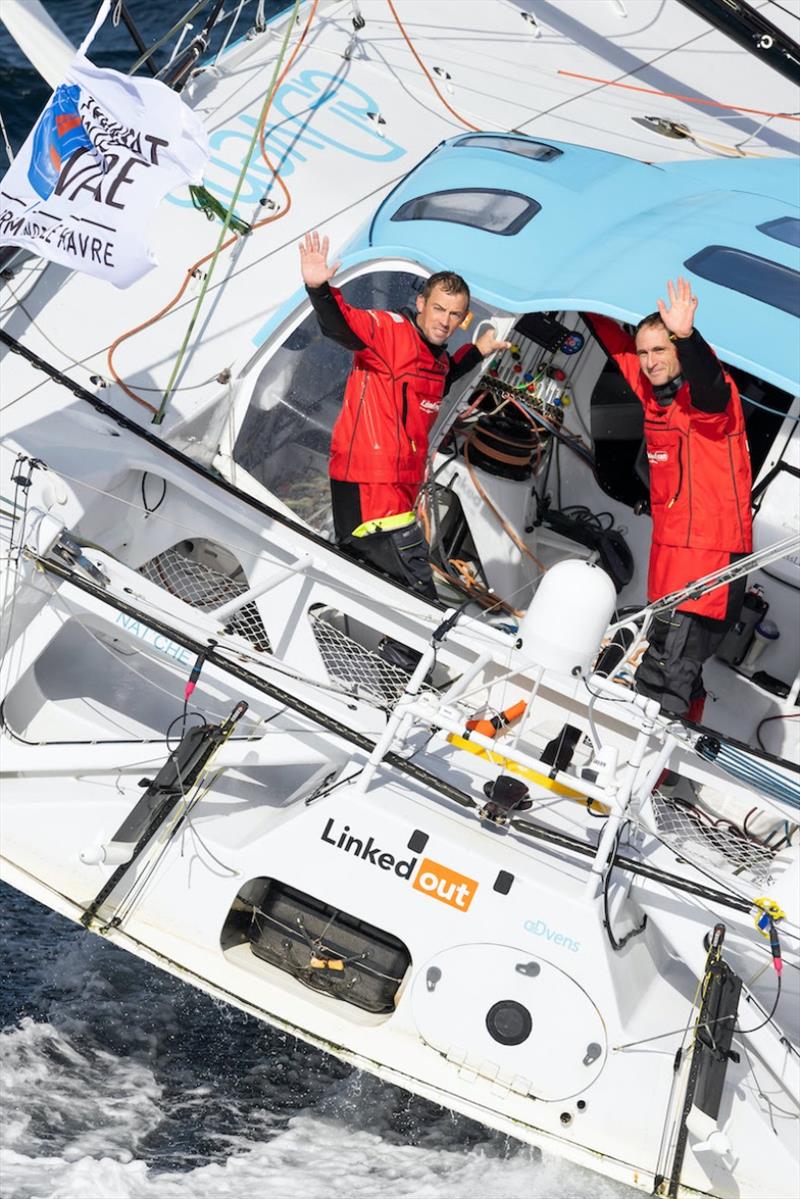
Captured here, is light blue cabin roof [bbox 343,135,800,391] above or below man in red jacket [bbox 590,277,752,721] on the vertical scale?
above

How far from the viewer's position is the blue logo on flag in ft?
15.5

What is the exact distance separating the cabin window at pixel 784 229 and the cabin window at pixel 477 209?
3.03 ft

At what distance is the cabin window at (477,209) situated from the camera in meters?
5.57

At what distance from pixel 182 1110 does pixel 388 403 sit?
260cm

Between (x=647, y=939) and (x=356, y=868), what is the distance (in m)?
1.04

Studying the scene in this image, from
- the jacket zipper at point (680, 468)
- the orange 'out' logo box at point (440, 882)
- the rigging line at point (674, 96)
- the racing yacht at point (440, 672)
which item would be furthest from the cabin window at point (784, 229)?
the rigging line at point (674, 96)

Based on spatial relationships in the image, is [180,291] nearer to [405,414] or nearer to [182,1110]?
[405,414]

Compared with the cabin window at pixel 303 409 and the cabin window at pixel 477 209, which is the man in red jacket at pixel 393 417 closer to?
the cabin window at pixel 303 409

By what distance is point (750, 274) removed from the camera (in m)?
5.38

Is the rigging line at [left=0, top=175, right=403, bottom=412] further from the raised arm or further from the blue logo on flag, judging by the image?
the raised arm

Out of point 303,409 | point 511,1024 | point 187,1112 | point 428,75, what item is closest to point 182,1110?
point 187,1112

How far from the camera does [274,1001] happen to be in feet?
14.7

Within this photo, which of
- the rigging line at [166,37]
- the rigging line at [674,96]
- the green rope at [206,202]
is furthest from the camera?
the rigging line at [674,96]

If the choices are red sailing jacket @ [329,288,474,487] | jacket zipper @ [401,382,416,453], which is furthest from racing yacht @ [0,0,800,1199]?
jacket zipper @ [401,382,416,453]
